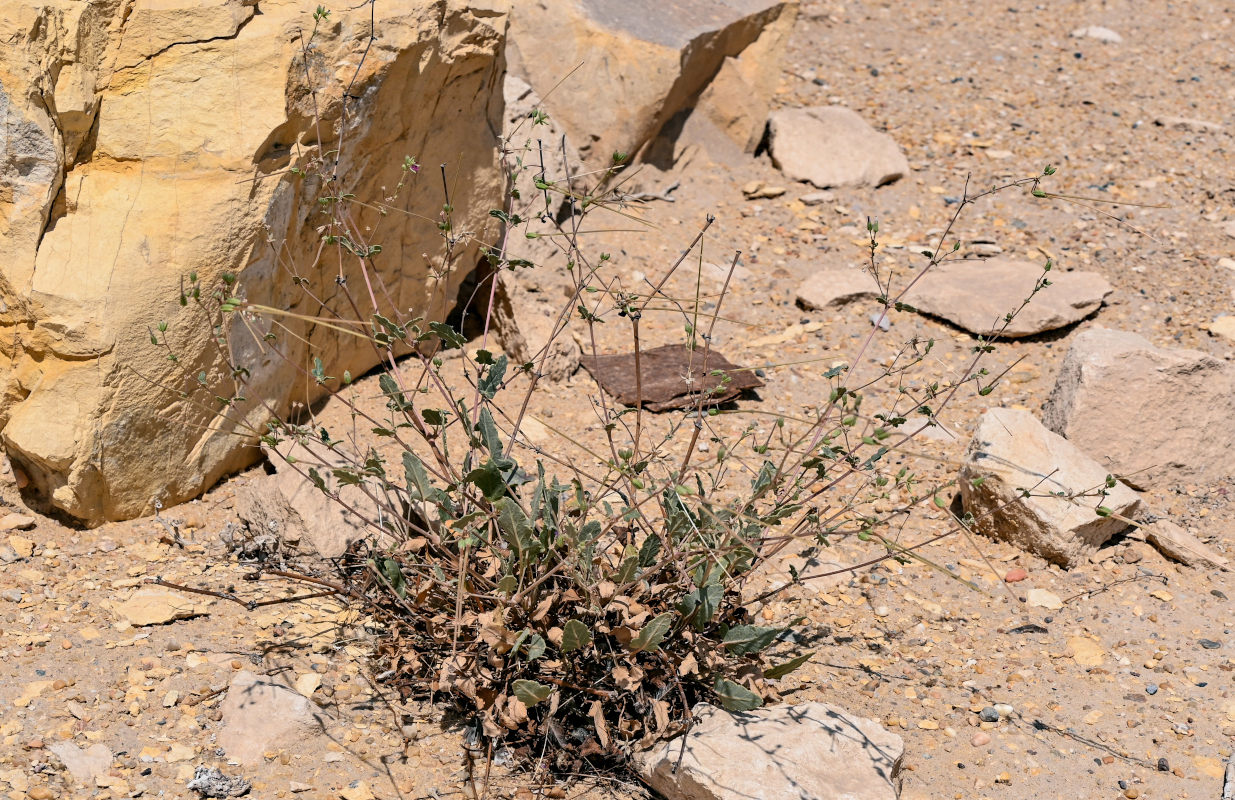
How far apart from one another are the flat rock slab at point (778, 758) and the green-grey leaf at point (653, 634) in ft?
0.72

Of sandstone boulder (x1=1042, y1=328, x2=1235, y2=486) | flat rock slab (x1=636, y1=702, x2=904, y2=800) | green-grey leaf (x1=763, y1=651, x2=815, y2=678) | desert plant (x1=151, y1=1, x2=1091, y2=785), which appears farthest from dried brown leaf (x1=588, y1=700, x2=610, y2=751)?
sandstone boulder (x1=1042, y1=328, x2=1235, y2=486)

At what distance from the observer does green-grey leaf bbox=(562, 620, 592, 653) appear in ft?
8.10

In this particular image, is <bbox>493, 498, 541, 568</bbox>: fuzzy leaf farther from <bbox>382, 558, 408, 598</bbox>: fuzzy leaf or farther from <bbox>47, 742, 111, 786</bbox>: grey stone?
<bbox>47, 742, 111, 786</bbox>: grey stone

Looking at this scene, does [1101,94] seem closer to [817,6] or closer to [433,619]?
[817,6]

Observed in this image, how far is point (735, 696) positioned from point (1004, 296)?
2.92 m

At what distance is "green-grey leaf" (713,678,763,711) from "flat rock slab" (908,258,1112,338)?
8.45 feet

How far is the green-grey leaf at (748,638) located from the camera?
2719mm

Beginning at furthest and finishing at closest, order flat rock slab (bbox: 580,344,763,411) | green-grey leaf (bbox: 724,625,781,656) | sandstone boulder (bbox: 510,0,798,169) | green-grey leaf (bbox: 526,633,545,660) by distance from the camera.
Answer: sandstone boulder (bbox: 510,0,798,169) → flat rock slab (bbox: 580,344,763,411) → green-grey leaf (bbox: 724,625,781,656) → green-grey leaf (bbox: 526,633,545,660)

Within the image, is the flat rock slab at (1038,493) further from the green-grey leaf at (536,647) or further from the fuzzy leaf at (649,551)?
the green-grey leaf at (536,647)

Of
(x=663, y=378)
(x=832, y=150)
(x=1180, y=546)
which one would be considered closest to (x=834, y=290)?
(x=663, y=378)

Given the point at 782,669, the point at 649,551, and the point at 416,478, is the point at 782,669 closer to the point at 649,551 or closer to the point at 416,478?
the point at 649,551

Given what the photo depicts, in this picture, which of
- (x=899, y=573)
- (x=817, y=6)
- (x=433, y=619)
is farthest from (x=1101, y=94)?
(x=433, y=619)

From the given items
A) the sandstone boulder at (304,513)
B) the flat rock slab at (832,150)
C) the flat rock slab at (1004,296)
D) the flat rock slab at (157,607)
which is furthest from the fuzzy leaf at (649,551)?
the flat rock slab at (832,150)

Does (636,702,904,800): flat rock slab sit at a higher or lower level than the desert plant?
lower
